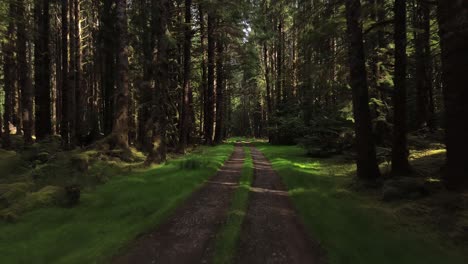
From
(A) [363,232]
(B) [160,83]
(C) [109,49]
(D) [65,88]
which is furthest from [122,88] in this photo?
(A) [363,232]

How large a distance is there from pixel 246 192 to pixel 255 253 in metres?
4.30

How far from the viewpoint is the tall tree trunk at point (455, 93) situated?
7.29m

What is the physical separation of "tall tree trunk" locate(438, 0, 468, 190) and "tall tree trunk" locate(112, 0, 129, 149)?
492 inches

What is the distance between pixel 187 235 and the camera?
625 centimetres

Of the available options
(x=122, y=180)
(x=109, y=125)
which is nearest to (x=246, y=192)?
(x=122, y=180)

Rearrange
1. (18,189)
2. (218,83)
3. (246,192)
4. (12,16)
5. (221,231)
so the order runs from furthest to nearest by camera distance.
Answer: (218,83), (12,16), (246,192), (18,189), (221,231)

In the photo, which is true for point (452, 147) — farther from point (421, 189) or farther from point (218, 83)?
point (218, 83)

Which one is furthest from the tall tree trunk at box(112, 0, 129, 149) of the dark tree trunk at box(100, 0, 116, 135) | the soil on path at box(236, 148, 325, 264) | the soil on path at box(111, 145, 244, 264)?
the soil on path at box(236, 148, 325, 264)

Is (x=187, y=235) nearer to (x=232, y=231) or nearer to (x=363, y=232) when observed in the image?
(x=232, y=231)

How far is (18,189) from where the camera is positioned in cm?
836

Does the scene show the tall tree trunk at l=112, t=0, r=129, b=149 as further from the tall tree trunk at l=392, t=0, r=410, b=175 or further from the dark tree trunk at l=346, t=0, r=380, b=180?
the tall tree trunk at l=392, t=0, r=410, b=175

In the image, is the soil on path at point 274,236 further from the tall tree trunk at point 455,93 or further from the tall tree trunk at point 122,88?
the tall tree trunk at point 122,88

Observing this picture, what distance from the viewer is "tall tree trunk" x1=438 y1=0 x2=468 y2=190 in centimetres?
729

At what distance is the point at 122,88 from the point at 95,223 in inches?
387
